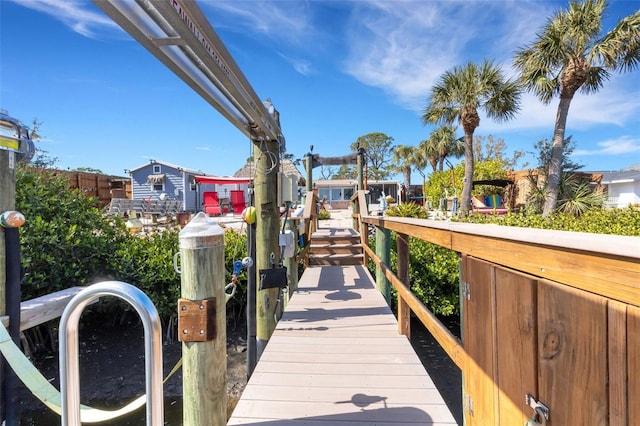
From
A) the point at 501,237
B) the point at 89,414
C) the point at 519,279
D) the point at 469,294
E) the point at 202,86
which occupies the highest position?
the point at 202,86

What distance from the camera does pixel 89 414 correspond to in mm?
1100

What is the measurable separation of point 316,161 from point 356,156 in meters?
1.13

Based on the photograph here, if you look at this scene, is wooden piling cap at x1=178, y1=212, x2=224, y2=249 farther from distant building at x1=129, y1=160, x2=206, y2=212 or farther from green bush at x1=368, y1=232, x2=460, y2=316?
distant building at x1=129, y1=160, x2=206, y2=212

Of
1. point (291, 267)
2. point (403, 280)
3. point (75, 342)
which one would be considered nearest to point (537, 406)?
point (75, 342)

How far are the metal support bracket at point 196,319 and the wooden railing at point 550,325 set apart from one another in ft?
3.45

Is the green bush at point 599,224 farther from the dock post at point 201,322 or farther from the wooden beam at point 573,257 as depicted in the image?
the dock post at point 201,322

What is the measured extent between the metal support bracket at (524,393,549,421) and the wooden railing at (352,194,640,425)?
12mm

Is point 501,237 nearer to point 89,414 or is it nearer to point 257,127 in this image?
point 89,414

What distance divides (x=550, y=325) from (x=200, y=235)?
1.22 metres

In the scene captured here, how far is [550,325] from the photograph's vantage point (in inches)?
32.9

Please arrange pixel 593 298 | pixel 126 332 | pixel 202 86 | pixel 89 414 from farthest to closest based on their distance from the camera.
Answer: pixel 126 332 → pixel 202 86 → pixel 89 414 → pixel 593 298

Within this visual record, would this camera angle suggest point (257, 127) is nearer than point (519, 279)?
No

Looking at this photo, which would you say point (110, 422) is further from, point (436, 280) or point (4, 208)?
point (436, 280)

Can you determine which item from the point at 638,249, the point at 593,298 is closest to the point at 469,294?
the point at 593,298
